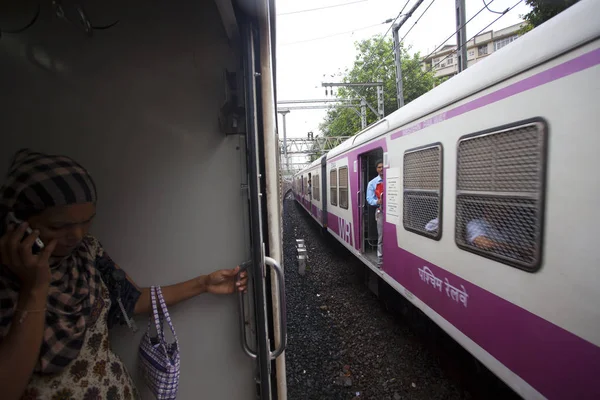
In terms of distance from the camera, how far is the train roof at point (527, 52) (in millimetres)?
1587

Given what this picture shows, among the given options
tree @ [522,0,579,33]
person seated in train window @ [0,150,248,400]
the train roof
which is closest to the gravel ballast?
person seated in train window @ [0,150,248,400]

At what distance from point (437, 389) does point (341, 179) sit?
485 cm

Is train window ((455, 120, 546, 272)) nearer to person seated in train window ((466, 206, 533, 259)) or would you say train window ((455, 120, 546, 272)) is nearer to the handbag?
person seated in train window ((466, 206, 533, 259))

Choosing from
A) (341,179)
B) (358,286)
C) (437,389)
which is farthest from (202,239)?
(341,179)

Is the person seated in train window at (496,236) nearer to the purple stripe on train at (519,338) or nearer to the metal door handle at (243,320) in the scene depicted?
the purple stripe on train at (519,338)

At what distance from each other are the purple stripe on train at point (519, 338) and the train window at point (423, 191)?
43 cm

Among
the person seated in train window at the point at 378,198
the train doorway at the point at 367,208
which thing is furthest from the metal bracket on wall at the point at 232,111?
the train doorway at the point at 367,208

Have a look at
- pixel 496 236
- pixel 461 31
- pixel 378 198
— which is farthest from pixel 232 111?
pixel 461 31

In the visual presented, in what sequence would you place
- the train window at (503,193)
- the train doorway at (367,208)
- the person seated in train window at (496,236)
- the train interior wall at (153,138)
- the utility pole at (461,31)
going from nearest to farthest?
the train interior wall at (153,138)
the train window at (503,193)
the person seated in train window at (496,236)
the train doorway at (367,208)
the utility pole at (461,31)

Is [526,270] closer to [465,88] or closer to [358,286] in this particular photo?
[465,88]

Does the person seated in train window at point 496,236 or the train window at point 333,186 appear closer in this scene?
the person seated in train window at point 496,236

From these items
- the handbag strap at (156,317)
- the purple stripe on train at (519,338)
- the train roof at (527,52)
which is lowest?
the purple stripe on train at (519,338)

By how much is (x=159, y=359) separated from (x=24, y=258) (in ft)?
2.63

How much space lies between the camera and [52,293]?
41.4 inches
